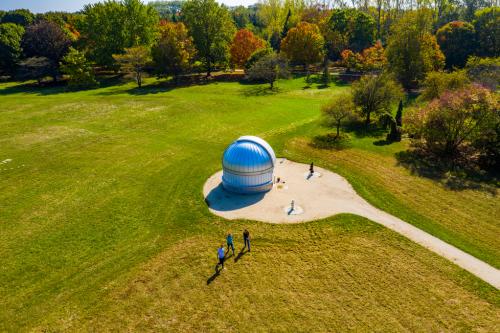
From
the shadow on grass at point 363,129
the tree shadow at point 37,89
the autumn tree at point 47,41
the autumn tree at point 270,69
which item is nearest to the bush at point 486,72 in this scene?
the shadow on grass at point 363,129

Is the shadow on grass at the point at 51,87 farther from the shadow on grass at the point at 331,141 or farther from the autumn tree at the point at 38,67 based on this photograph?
the shadow on grass at the point at 331,141

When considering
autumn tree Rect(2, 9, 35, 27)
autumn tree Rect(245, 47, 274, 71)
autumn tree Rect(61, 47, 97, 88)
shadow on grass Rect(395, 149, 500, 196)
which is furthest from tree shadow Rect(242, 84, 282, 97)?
autumn tree Rect(2, 9, 35, 27)

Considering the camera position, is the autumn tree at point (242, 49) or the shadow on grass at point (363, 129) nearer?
the shadow on grass at point (363, 129)

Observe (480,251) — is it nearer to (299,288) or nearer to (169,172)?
(299,288)

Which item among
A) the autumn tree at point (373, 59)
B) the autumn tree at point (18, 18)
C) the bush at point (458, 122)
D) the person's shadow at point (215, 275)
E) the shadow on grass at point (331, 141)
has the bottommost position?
the person's shadow at point (215, 275)

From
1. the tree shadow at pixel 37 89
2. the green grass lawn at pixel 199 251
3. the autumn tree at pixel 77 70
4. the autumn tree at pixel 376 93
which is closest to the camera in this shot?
the green grass lawn at pixel 199 251

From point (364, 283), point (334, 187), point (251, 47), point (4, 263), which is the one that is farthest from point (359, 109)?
point (251, 47)
